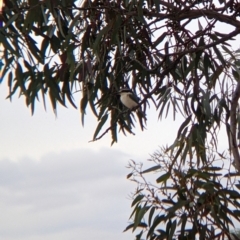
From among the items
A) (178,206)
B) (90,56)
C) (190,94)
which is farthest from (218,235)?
(90,56)

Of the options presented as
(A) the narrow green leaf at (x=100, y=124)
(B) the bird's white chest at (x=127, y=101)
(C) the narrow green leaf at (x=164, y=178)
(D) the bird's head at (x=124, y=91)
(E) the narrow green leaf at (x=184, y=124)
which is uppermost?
(D) the bird's head at (x=124, y=91)

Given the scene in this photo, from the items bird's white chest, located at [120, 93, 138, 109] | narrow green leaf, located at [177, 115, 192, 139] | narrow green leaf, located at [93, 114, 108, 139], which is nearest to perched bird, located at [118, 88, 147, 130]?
bird's white chest, located at [120, 93, 138, 109]

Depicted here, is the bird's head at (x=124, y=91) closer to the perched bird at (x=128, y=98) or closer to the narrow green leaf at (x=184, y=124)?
the perched bird at (x=128, y=98)

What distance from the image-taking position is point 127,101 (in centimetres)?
361

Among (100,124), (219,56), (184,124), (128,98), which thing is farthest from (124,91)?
(219,56)

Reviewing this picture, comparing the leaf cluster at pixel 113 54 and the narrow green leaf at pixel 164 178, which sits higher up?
the leaf cluster at pixel 113 54

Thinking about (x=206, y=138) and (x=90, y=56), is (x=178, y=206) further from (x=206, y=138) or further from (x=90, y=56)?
(x=90, y=56)

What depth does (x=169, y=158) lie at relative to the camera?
10.9 ft

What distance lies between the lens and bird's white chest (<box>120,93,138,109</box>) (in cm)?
360

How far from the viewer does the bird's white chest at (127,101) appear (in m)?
3.60

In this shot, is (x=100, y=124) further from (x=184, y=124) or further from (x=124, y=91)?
(x=184, y=124)

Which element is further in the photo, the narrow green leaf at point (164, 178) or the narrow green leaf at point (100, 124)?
the narrow green leaf at point (100, 124)

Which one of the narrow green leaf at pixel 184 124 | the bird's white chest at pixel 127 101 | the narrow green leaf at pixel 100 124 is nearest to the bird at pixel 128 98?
the bird's white chest at pixel 127 101

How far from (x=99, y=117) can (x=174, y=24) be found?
0.58 metres
